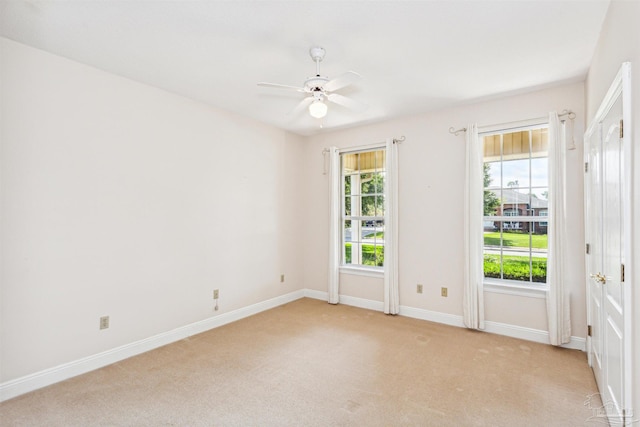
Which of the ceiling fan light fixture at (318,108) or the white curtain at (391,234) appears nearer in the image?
the ceiling fan light fixture at (318,108)

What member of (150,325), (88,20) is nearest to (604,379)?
(150,325)

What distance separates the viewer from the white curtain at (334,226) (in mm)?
5055

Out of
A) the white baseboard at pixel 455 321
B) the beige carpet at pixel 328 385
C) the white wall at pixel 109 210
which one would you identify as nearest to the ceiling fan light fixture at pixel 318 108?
the white wall at pixel 109 210

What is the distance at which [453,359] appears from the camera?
3.12 m

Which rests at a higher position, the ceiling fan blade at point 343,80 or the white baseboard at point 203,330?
the ceiling fan blade at point 343,80

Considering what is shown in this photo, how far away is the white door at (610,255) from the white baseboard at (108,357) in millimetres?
3665

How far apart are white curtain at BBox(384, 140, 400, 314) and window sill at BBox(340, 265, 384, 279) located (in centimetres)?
21

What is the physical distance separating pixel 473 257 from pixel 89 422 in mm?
3834

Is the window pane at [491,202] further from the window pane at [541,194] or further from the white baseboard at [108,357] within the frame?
the white baseboard at [108,357]

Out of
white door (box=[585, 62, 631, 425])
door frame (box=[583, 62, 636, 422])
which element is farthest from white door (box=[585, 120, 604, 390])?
door frame (box=[583, 62, 636, 422])

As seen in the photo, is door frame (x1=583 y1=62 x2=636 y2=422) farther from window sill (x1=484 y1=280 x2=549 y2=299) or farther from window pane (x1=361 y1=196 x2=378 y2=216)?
window pane (x1=361 y1=196 x2=378 y2=216)

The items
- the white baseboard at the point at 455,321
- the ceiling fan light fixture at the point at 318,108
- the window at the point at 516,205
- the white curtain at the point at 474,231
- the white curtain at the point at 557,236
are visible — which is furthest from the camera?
the white curtain at the point at 474,231

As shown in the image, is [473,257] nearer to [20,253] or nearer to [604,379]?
[604,379]

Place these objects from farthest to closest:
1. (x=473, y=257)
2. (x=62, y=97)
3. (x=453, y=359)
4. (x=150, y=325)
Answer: (x=473, y=257) < (x=150, y=325) < (x=453, y=359) < (x=62, y=97)
